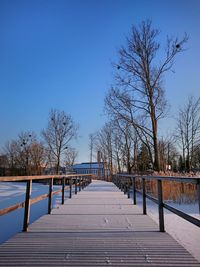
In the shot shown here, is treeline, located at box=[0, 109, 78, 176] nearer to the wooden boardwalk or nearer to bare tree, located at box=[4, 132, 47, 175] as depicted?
bare tree, located at box=[4, 132, 47, 175]

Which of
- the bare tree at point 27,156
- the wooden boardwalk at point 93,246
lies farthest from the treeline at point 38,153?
the wooden boardwalk at point 93,246

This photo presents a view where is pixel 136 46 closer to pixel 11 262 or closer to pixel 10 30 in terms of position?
pixel 10 30

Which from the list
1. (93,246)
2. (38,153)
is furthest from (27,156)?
(93,246)

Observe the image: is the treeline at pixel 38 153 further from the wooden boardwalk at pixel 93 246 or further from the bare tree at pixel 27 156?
the wooden boardwalk at pixel 93 246

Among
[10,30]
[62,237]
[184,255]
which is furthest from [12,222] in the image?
[10,30]

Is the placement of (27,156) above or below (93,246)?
above

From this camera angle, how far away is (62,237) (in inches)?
126

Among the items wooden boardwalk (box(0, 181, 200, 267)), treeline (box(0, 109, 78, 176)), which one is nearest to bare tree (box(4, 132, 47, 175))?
treeline (box(0, 109, 78, 176))

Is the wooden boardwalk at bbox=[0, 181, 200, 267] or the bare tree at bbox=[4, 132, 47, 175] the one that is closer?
the wooden boardwalk at bbox=[0, 181, 200, 267]

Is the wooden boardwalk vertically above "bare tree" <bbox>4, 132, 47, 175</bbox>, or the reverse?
"bare tree" <bbox>4, 132, 47, 175</bbox>

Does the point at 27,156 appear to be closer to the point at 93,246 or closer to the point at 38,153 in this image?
the point at 38,153

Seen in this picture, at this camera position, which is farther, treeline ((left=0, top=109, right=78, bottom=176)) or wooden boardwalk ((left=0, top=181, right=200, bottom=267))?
treeline ((left=0, top=109, right=78, bottom=176))

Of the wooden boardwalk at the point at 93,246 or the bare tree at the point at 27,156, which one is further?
the bare tree at the point at 27,156

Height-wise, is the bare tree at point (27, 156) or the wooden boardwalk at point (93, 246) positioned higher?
the bare tree at point (27, 156)
